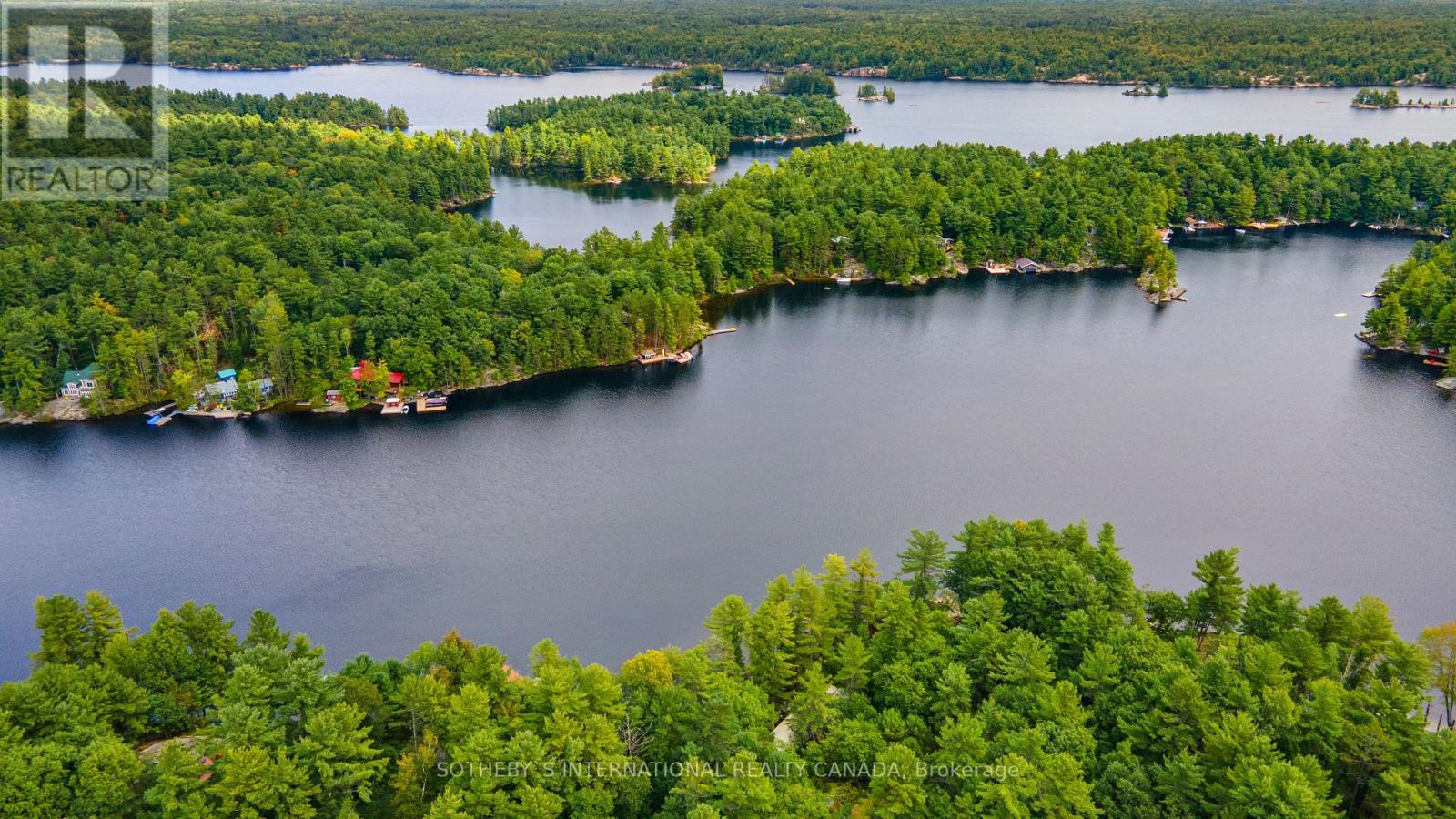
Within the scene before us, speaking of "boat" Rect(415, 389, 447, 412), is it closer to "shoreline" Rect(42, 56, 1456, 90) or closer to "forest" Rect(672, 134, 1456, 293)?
"forest" Rect(672, 134, 1456, 293)

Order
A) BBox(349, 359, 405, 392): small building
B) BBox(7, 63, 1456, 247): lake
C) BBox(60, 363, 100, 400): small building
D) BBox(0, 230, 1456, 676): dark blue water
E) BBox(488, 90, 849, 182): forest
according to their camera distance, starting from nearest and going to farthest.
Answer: BBox(0, 230, 1456, 676): dark blue water < BBox(60, 363, 100, 400): small building < BBox(349, 359, 405, 392): small building < BBox(7, 63, 1456, 247): lake < BBox(488, 90, 849, 182): forest

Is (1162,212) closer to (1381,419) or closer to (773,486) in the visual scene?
(1381,419)

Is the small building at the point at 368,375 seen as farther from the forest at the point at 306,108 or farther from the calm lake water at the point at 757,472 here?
the forest at the point at 306,108

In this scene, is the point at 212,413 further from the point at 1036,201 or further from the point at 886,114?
the point at 886,114

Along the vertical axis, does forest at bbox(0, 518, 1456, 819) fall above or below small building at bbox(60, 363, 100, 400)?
below

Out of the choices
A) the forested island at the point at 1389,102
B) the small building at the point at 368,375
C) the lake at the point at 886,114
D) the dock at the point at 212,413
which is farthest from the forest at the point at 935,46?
the dock at the point at 212,413

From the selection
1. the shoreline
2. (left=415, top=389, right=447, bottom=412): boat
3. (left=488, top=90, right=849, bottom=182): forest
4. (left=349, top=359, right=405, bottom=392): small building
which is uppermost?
the shoreline

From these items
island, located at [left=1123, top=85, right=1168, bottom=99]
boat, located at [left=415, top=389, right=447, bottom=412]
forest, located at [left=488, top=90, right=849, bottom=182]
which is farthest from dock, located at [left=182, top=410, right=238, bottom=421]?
island, located at [left=1123, top=85, right=1168, bottom=99]

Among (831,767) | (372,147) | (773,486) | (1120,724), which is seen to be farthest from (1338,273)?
(372,147)
